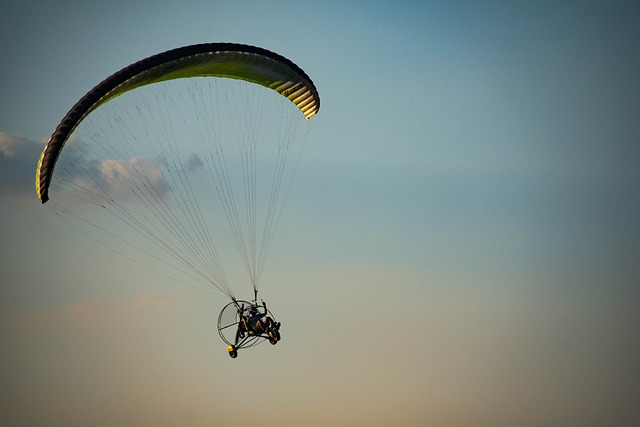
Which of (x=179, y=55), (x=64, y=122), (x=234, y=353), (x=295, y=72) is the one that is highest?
(x=295, y=72)

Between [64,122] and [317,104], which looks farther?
[317,104]

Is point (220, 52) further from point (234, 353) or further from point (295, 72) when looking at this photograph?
point (234, 353)

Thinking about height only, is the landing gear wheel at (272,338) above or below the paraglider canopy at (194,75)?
below

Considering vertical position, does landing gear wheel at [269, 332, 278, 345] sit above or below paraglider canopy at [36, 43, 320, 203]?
below

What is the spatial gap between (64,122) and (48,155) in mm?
1165

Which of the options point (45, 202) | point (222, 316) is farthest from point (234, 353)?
point (45, 202)

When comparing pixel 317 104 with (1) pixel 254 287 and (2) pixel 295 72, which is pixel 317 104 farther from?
(1) pixel 254 287

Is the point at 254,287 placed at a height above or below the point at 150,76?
below

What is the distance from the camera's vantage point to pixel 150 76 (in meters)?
44.5

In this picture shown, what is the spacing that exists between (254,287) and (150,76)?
25.2 feet

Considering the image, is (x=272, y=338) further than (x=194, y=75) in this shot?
No

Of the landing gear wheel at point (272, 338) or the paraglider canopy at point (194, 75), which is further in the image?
the landing gear wheel at point (272, 338)

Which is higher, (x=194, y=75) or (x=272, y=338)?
(x=194, y=75)

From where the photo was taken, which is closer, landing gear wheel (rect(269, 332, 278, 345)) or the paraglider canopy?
the paraglider canopy
